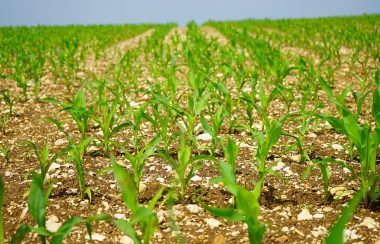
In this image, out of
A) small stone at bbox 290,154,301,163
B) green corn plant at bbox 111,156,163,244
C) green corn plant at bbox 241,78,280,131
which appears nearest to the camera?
green corn plant at bbox 111,156,163,244

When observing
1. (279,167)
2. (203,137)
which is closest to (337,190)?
(279,167)

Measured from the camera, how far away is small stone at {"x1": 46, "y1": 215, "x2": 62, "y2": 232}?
1.84 m

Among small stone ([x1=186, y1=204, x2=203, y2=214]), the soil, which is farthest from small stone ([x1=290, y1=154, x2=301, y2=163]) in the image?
small stone ([x1=186, y1=204, x2=203, y2=214])

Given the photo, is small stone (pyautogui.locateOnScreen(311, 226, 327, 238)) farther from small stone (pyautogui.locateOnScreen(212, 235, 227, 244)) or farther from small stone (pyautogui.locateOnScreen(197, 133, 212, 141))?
small stone (pyautogui.locateOnScreen(197, 133, 212, 141))

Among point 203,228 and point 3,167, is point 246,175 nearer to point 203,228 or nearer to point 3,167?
point 203,228

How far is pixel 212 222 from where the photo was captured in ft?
6.19

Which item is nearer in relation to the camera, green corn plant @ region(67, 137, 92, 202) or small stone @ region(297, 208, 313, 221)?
small stone @ region(297, 208, 313, 221)

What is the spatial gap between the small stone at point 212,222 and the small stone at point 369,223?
29.5 inches

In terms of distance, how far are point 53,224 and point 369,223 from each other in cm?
169

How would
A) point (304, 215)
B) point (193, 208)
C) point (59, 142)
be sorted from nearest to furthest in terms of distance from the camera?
point (304, 215), point (193, 208), point (59, 142)

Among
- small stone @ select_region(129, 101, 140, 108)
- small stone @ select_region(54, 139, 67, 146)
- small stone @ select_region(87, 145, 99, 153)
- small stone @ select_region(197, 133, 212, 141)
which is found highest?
small stone @ select_region(129, 101, 140, 108)

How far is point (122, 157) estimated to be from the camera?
2.77 meters

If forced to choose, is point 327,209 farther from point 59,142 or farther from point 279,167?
point 59,142

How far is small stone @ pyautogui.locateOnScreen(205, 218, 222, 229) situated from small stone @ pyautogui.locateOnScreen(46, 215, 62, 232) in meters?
0.82
